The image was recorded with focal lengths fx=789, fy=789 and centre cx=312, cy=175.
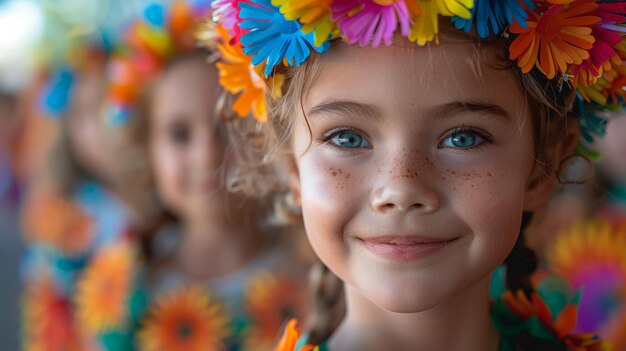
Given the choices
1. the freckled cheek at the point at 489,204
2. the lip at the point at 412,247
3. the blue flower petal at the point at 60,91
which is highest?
the freckled cheek at the point at 489,204

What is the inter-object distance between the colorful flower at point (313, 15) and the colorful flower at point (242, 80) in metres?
0.27

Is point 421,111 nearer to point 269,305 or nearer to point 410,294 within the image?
point 410,294

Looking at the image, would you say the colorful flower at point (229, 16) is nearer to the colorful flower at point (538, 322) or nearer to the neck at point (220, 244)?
the colorful flower at point (538, 322)

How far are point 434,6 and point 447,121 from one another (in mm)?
221

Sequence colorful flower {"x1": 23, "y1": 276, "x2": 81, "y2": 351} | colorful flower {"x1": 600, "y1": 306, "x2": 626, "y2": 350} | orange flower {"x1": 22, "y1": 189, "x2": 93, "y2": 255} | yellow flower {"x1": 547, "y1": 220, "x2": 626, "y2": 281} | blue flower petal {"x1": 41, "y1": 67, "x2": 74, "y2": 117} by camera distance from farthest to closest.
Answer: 1. blue flower petal {"x1": 41, "y1": 67, "x2": 74, "y2": 117}
2. orange flower {"x1": 22, "y1": 189, "x2": 93, "y2": 255}
3. colorful flower {"x1": 23, "y1": 276, "x2": 81, "y2": 351}
4. yellow flower {"x1": 547, "y1": 220, "x2": 626, "y2": 281}
5. colorful flower {"x1": 600, "y1": 306, "x2": 626, "y2": 350}

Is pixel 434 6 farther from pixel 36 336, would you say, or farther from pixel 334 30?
pixel 36 336

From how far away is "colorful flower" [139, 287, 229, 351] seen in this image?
300 cm

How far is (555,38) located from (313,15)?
46cm

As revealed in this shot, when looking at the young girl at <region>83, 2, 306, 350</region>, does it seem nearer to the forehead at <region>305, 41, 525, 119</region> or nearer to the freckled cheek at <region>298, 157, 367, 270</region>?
the freckled cheek at <region>298, 157, 367, 270</region>

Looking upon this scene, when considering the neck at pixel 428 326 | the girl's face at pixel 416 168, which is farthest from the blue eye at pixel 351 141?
the neck at pixel 428 326

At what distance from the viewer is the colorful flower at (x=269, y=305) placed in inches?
118

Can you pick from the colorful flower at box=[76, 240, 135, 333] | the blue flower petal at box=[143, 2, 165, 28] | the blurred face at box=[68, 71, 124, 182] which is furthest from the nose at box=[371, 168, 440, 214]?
the blurred face at box=[68, 71, 124, 182]

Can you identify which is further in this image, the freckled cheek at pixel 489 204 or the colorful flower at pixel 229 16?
the colorful flower at pixel 229 16

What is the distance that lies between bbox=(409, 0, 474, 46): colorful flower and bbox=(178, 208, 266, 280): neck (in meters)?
1.70
